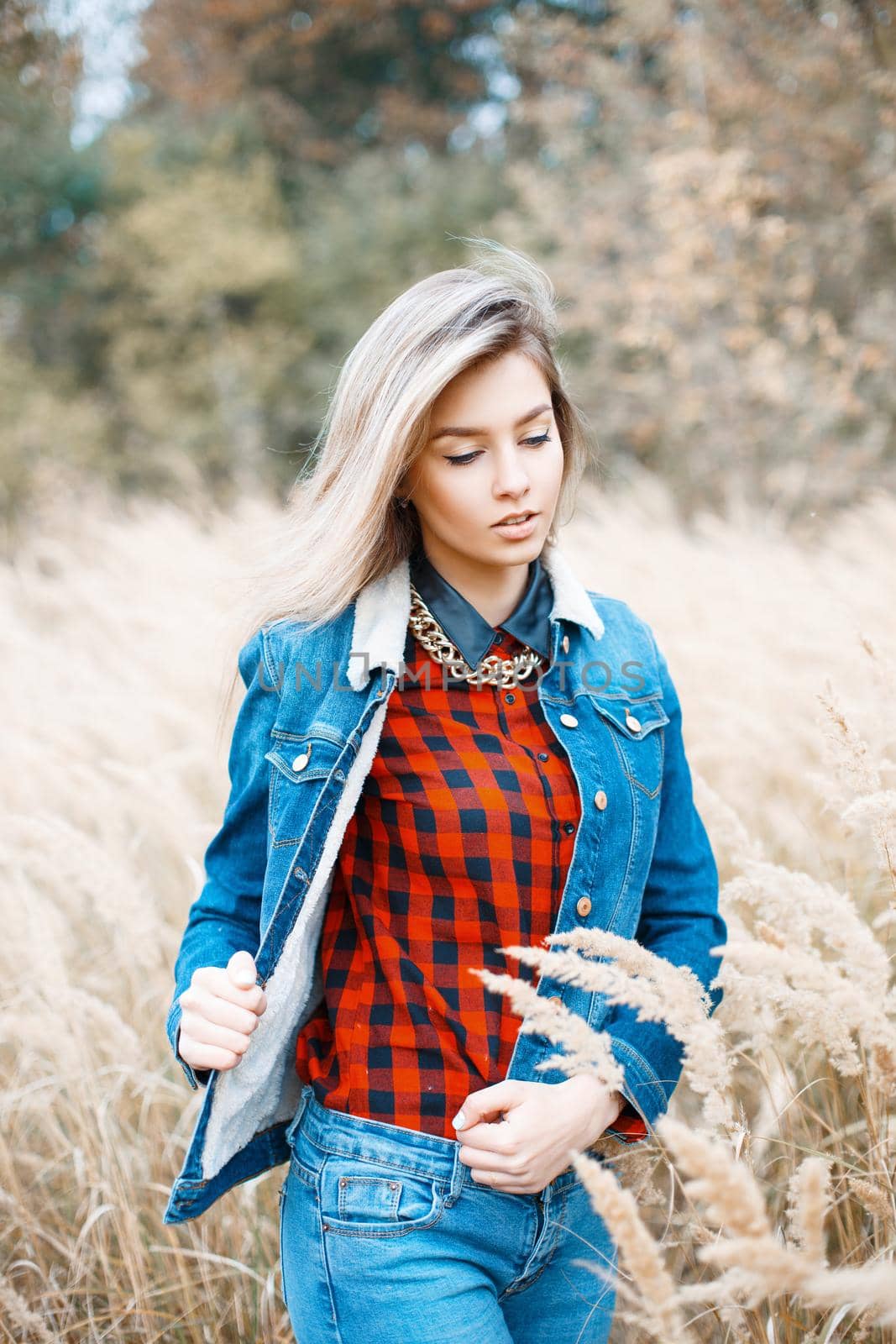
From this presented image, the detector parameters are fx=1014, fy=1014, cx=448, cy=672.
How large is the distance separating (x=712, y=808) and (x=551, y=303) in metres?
0.84

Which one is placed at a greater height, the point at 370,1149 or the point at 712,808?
the point at 712,808

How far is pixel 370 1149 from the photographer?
4.11 ft

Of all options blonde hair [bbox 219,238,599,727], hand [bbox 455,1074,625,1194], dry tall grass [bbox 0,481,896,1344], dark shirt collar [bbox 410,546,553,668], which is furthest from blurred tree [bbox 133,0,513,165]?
hand [bbox 455,1074,625,1194]

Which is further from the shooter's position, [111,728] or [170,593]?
[170,593]

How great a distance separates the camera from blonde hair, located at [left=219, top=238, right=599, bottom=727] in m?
1.37

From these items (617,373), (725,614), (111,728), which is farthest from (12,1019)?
(617,373)

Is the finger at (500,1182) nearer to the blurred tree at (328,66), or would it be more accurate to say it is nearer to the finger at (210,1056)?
the finger at (210,1056)

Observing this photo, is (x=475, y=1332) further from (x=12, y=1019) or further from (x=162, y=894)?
(x=162, y=894)

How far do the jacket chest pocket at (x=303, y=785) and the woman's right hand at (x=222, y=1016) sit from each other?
6.7 inches

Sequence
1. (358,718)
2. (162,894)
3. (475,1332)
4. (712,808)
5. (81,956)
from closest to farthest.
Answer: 1. (475,1332)
2. (358,718)
3. (712,808)
4. (81,956)
5. (162,894)

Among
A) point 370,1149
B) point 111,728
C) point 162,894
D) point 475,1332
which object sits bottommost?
point 475,1332

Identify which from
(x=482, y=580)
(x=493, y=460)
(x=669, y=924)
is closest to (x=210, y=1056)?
(x=669, y=924)

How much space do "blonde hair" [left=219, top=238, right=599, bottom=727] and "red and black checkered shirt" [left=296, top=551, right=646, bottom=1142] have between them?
0.69 ft

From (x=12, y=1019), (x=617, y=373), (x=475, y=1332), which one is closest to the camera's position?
(x=475, y=1332)
